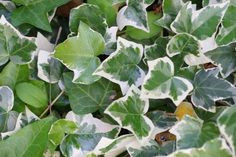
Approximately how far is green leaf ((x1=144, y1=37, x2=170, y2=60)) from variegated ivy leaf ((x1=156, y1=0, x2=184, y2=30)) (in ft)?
0.09

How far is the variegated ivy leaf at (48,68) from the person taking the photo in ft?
2.96

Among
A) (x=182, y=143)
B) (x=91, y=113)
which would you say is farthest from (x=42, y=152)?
(x=182, y=143)

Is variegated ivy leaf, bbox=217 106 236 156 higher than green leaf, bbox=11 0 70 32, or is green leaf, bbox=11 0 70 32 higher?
green leaf, bbox=11 0 70 32

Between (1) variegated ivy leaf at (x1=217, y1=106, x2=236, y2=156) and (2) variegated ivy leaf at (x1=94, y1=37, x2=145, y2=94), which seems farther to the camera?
(2) variegated ivy leaf at (x1=94, y1=37, x2=145, y2=94)

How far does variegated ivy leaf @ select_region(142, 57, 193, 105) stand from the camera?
815 mm

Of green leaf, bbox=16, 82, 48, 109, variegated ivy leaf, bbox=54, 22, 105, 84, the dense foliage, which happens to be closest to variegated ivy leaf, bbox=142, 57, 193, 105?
the dense foliage

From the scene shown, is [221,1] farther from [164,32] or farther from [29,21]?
[29,21]

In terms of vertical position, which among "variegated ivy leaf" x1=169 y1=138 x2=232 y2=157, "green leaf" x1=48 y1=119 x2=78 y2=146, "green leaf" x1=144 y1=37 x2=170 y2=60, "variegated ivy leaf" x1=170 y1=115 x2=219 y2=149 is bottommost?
"green leaf" x1=48 y1=119 x2=78 y2=146

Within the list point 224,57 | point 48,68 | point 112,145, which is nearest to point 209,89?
point 224,57

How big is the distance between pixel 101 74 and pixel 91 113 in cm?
8

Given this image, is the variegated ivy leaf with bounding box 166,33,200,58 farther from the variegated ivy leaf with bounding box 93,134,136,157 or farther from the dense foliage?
the variegated ivy leaf with bounding box 93,134,136,157

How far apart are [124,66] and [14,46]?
22 centimetres

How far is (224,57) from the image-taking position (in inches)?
34.8

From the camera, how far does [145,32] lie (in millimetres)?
908
